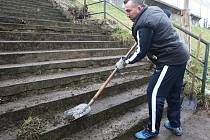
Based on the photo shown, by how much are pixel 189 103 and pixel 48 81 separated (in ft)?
10.2

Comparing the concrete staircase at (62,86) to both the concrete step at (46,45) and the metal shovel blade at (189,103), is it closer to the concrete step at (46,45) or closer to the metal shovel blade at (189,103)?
the concrete step at (46,45)

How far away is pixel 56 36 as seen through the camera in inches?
247

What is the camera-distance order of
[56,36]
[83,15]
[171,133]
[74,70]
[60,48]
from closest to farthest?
1. [171,133]
2. [74,70]
3. [60,48]
4. [56,36]
5. [83,15]

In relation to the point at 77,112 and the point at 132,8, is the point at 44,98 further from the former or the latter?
the point at 132,8

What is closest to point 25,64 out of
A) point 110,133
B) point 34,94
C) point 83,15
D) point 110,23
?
point 34,94

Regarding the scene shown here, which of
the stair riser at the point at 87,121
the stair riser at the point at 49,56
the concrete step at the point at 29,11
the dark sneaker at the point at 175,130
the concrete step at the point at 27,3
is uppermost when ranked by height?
the concrete step at the point at 27,3

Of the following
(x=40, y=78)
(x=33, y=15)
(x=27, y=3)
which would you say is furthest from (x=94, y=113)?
(x=27, y=3)

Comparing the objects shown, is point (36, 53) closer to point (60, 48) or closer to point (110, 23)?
point (60, 48)

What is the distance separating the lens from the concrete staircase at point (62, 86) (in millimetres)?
3564

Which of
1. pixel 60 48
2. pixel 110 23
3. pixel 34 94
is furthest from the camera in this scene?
pixel 110 23

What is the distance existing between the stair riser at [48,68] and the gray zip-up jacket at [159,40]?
1.53 metres

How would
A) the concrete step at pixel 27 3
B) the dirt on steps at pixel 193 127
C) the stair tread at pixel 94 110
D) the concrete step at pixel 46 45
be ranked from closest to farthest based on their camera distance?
the stair tread at pixel 94 110 < the dirt on steps at pixel 193 127 < the concrete step at pixel 46 45 < the concrete step at pixel 27 3

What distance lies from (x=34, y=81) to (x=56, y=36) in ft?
8.04

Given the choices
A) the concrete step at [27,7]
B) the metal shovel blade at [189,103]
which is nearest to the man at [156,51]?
the metal shovel blade at [189,103]
